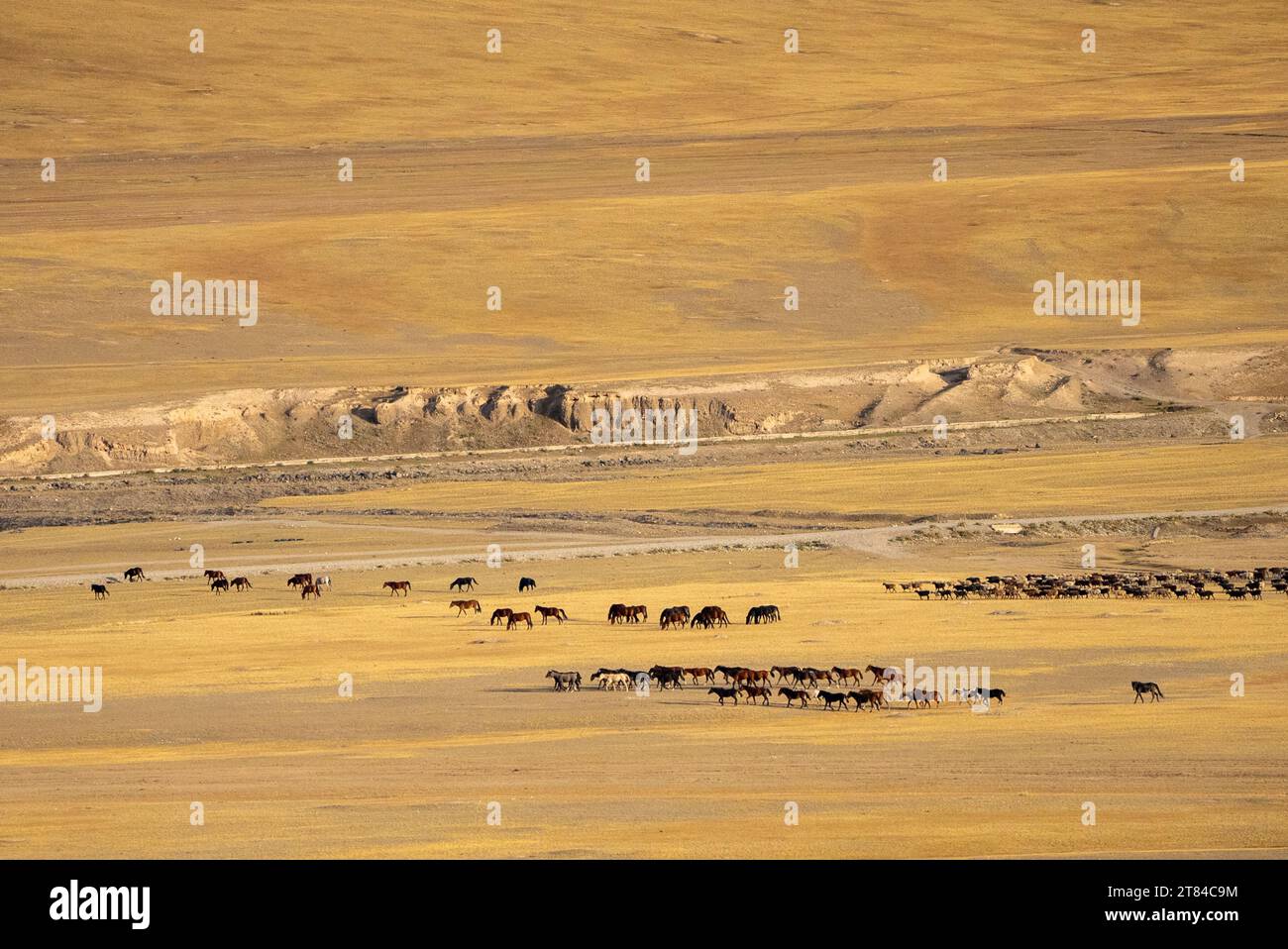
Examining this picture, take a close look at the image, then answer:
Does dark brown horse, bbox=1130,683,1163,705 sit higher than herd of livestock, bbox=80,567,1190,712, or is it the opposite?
herd of livestock, bbox=80,567,1190,712

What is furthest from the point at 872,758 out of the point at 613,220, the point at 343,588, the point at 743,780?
the point at 613,220

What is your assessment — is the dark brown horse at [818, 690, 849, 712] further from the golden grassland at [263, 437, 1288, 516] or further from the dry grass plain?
the golden grassland at [263, 437, 1288, 516]

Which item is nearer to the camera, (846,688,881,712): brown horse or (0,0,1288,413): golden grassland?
(846,688,881,712): brown horse

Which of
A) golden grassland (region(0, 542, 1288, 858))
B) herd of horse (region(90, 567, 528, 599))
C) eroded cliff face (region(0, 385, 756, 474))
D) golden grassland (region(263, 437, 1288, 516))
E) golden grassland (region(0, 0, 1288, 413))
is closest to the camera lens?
golden grassland (region(0, 542, 1288, 858))

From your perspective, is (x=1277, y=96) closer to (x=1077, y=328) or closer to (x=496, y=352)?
(x=1077, y=328)

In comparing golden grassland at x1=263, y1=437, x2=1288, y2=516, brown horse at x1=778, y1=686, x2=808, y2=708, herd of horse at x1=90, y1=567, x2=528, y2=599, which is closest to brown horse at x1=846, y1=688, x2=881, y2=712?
brown horse at x1=778, y1=686, x2=808, y2=708

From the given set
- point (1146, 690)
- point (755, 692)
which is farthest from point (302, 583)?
point (1146, 690)
